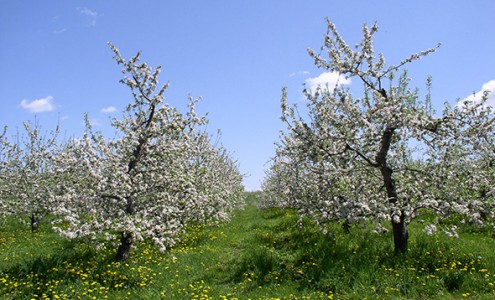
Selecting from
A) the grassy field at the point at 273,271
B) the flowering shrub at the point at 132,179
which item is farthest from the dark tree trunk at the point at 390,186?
the flowering shrub at the point at 132,179

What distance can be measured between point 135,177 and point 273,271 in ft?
17.3

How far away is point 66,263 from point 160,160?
443cm

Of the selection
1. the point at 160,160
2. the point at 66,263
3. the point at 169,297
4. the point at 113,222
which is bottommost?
the point at 169,297

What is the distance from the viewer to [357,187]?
35.9 ft

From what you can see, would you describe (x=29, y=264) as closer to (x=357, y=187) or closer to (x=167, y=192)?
(x=167, y=192)

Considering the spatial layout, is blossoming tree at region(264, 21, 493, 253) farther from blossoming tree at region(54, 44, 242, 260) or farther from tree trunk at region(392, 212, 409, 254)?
blossoming tree at region(54, 44, 242, 260)

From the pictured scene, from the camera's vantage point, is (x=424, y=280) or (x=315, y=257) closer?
(x=424, y=280)

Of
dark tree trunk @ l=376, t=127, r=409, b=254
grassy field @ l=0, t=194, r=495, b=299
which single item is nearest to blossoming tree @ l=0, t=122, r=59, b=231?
grassy field @ l=0, t=194, r=495, b=299

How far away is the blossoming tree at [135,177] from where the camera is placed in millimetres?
10453

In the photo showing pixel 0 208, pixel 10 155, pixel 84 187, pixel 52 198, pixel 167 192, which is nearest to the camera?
pixel 52 198

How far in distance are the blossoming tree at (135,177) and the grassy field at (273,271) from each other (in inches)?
41.0

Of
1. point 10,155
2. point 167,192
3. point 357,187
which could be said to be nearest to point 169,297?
point 167,192

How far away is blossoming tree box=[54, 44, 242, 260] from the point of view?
10.5 meters

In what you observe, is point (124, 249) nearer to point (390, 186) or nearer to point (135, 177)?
point (135, 177)
